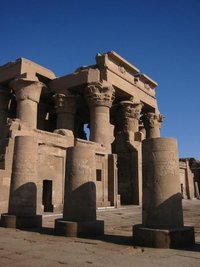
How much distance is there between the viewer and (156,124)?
32375mm

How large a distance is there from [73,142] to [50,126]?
12477 mm

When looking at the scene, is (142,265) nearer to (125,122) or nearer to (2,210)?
(2,210)

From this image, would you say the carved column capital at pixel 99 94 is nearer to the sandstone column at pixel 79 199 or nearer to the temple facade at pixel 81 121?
the temple facade at pixel 81 121

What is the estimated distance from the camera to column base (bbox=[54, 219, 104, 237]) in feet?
25.8

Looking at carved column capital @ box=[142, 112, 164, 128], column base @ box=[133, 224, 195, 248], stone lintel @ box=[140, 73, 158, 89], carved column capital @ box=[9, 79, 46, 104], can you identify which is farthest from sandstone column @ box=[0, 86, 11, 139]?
column base @ box=[133, 224, 195, 248]

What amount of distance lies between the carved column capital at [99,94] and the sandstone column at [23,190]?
44.9 ft

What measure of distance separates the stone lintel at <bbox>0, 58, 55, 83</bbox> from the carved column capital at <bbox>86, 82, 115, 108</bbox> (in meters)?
4.56

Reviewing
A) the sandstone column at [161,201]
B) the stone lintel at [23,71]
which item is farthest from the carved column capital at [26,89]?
the sandstone column at [161,201]

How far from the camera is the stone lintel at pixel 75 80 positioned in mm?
24578

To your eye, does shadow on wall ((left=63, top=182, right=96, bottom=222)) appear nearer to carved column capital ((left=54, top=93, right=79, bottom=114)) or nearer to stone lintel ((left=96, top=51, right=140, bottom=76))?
carved column capital ((left=54, top=93, right=79, bottom=114))

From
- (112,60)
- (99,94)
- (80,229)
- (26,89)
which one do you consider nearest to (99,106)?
(99,94)

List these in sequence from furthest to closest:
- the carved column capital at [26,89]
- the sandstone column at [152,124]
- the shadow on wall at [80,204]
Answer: the sandstone column at [152,124] → the carved column capital at [26,89] → the shadow on wall at [80,204]

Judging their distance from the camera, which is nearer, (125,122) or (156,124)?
(125,122)

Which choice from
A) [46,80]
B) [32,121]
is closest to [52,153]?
[32,121]
